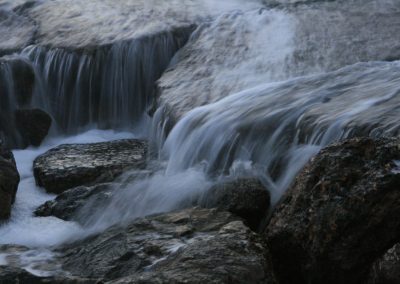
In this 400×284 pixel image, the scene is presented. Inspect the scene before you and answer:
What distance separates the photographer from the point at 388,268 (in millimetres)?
4730

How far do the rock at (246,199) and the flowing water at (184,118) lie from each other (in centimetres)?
20

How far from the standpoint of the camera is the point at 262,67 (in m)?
9.88

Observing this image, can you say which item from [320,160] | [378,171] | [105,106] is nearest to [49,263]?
[320,160]

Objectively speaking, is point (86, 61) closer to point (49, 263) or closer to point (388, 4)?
point (388, 4)

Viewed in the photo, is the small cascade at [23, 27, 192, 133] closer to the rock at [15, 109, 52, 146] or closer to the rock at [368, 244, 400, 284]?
the rock at [15, 109, 52, 146]

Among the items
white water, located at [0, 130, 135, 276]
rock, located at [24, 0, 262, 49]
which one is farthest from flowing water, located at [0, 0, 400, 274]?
rock, located at [24, 0, 262, 49]

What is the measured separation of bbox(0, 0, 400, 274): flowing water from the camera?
7.05 meters

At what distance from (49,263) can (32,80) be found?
18.4 feet

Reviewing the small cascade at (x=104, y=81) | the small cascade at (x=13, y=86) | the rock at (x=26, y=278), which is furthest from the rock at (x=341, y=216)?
the small cascade at (x=13, y=86)

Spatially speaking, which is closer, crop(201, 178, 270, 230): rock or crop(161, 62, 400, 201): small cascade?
crop(201, 178, 270, 230): rock

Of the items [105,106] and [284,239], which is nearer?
[284,239]

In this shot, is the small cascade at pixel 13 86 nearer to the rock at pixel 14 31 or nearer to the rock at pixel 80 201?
the rock at pixel 14 31

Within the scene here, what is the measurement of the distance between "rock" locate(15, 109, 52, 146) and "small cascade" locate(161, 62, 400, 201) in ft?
9.75

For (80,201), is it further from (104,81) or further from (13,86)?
(13,86)
